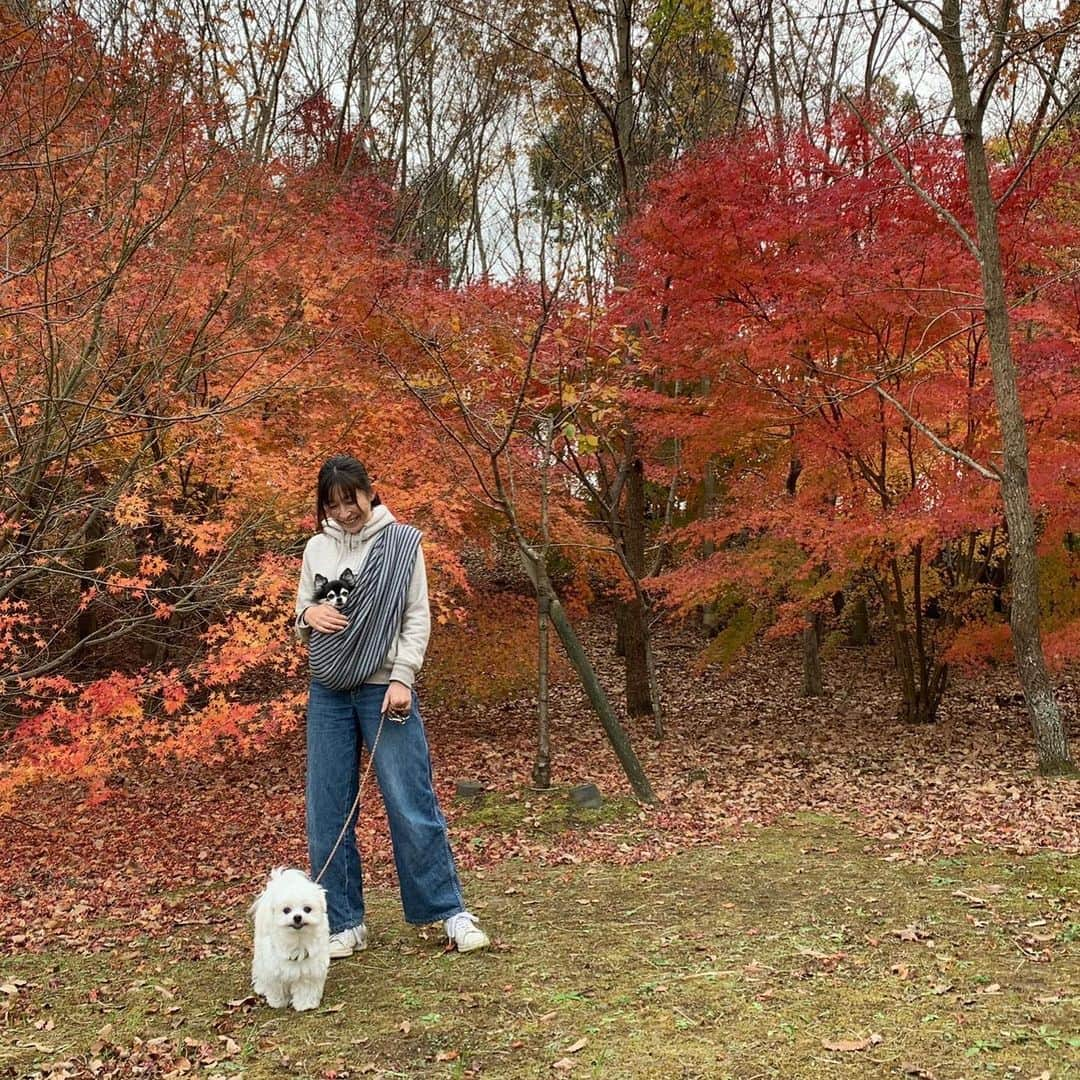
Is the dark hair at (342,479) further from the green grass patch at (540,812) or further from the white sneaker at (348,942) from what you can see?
the green grass patch at (540,812)

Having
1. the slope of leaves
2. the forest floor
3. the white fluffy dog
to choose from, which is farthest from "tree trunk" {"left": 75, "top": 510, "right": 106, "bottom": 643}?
the white fluffy dog

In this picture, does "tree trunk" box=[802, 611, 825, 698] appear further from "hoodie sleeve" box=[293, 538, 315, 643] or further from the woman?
"hoodie sleeve" box=[293, 538, 315, 643]

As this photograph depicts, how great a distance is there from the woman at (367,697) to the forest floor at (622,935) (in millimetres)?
291

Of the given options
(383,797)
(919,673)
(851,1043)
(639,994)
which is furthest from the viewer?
(919,673)

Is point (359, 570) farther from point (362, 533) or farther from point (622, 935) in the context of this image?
point (622, 935)

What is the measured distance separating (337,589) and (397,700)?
493 millimetres

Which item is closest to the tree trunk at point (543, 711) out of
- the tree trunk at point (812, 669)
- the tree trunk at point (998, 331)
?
the tree trunk at point (998, 331)

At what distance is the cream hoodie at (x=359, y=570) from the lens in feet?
11.9

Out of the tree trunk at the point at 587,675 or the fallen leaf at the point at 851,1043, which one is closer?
the fallen leaf at the point at 851,1043

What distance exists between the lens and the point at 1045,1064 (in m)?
2.69

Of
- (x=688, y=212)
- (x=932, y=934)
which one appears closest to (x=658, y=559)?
(x=688, y=212)

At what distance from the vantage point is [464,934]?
3.78m

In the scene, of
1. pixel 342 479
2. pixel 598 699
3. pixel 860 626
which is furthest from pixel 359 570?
pixel 860 626

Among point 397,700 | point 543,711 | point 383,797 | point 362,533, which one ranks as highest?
point 362,533
